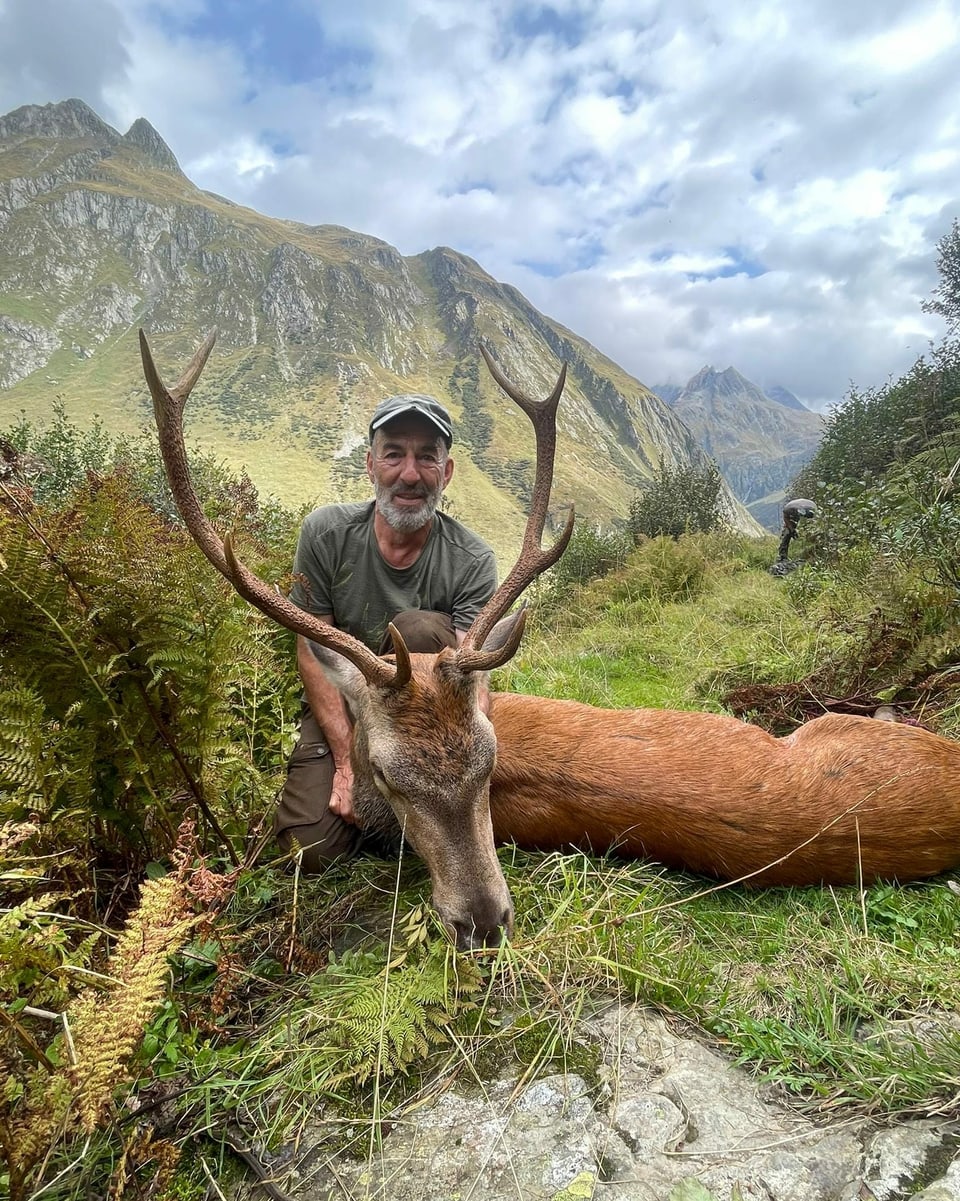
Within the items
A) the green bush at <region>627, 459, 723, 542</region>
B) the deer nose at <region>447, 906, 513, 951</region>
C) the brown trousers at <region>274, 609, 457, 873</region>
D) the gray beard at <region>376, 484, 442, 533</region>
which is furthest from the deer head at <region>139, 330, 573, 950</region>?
the green bush at <region>627, 459, 723, 542</region>

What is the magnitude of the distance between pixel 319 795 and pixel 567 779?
1423mm

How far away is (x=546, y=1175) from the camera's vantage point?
1.53 m

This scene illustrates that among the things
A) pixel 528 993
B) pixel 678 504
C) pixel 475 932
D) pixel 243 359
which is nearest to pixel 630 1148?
pixel 528 993

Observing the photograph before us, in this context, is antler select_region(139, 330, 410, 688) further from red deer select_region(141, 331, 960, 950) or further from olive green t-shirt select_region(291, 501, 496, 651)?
olive green t-shirt select_region(291, 501, 496, 651)

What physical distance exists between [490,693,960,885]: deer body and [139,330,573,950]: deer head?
2.16ft

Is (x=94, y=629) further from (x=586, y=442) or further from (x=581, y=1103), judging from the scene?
(x=586, y=442)

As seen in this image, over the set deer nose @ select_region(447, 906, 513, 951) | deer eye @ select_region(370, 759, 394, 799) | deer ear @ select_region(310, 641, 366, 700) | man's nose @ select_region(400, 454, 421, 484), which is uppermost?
man's nose @ select_region(400, 454, 421, 484)

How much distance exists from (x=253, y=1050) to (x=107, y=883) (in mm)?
1113

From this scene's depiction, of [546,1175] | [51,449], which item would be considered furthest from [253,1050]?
[51,449]

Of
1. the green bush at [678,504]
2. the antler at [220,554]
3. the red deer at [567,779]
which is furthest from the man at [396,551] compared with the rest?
the green bush at [678,504]

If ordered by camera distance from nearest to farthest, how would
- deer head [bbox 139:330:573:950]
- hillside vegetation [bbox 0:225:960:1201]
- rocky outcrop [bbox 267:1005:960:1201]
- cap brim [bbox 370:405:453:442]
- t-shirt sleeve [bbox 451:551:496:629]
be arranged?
rocky outcrop [bbox 267:1005:960:1201]
hillside vegetation [bbox 0:225:960:1201]
deer head [bbox 139:330:573:950]
cap brim [bbox 370:405:453:442]
t-shirt sleeve [bbox 451:551:496:629]

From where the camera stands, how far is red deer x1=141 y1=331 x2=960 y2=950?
8.35ft

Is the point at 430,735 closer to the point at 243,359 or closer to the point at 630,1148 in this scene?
the point at 630,1148

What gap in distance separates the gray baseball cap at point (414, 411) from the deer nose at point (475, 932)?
10.3 ft
